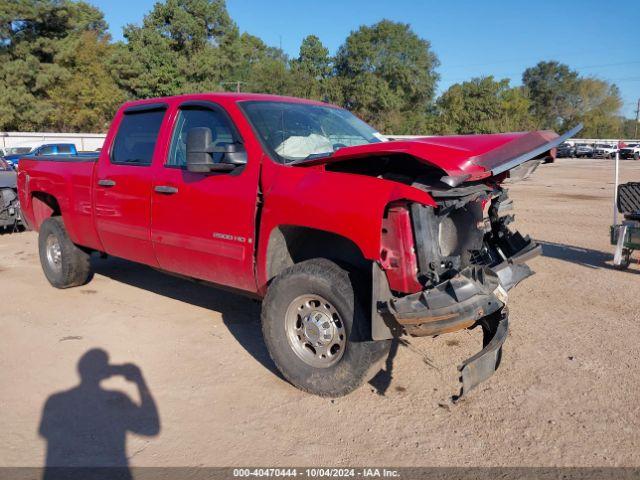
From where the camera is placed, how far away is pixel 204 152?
3.98 metres

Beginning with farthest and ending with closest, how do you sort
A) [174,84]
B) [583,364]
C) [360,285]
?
[174,84] < [583,364] < [360,285]

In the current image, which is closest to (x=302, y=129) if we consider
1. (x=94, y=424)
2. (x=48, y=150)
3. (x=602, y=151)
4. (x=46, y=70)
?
(x=94, y=424)

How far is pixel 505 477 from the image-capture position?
9.66 ft

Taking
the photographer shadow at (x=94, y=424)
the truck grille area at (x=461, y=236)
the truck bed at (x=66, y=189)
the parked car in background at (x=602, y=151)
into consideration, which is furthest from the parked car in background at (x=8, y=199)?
the parked car in background at (x=602, y=151)

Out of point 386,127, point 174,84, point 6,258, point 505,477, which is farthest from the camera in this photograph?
point 386,127

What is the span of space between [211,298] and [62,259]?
5.89 feet

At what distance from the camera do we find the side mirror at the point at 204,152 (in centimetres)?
397

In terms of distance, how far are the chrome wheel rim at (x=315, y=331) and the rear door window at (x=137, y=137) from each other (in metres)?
2.11

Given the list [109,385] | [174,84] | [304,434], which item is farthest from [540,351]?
[174,84]

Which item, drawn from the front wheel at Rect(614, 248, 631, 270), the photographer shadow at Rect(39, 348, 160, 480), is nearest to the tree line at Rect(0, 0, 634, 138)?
the front wheel at Rect(614, 248, 631, 270)

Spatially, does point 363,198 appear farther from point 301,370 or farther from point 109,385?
point 109,385

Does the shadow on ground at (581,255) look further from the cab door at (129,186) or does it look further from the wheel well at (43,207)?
the wheel well at (43,207)

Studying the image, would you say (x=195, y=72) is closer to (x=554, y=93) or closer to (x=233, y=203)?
(x=233, y=203)

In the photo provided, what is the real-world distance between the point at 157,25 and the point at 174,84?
5.58 m
